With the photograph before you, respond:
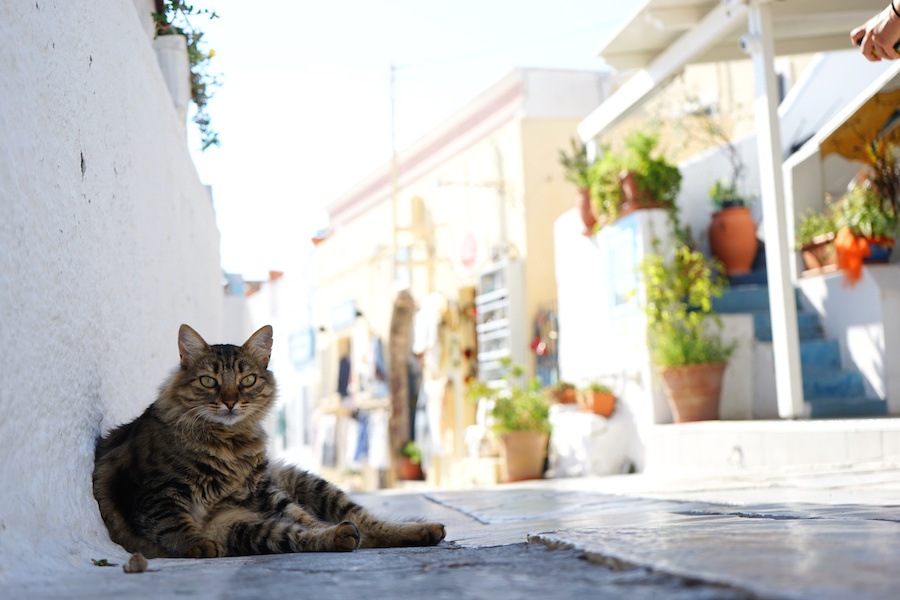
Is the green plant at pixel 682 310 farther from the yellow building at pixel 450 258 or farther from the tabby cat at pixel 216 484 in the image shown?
the tabby cat at pixel 216 484

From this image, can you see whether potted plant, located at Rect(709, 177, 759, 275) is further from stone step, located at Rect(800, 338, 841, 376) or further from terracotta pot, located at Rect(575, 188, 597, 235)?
stone step, located at Rect(800, 338, 841, 376)

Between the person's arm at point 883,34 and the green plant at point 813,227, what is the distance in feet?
17.2

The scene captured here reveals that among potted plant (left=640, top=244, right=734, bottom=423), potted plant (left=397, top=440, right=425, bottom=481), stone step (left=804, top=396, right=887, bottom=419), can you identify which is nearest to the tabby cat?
stone step (left=804, top=396, right=887, bottom=419)

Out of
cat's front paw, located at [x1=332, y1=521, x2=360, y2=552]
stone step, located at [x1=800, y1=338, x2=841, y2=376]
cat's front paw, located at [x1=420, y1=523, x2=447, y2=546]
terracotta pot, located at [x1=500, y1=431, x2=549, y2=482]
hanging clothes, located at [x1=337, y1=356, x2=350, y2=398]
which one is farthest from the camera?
hanging clothes, located at [x1=337, y1=356, x2=350, y2=398]

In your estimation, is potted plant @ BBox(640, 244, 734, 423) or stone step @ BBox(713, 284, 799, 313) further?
stone step @ BBox(713, 284, 799, 313)

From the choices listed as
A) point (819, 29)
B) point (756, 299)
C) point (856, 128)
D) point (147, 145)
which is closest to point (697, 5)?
point (819, 29)

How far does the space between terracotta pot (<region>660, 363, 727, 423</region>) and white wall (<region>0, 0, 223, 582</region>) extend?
5.00 meters

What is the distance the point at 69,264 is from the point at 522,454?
8.63 meters

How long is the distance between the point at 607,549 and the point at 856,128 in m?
8.30

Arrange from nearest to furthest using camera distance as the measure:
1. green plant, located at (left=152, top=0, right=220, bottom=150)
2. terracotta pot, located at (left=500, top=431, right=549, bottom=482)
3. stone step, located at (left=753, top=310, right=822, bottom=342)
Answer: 1. green plant, located at (left=152, top=0, right=220, bottom=150)
2. stone step, located at (left=753, top=310, right=822, bottom=342)
3. terracotta pot, located at (left=500, top=431, right=549, bottom=482)

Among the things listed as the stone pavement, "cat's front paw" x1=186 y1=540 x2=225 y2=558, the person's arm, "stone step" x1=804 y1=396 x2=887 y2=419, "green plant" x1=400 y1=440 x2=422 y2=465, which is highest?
the person's arm

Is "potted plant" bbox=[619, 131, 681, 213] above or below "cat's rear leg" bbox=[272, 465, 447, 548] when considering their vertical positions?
above

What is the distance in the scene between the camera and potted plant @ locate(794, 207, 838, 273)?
909 centimetres

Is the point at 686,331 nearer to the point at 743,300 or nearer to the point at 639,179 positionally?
the point at 743,300
